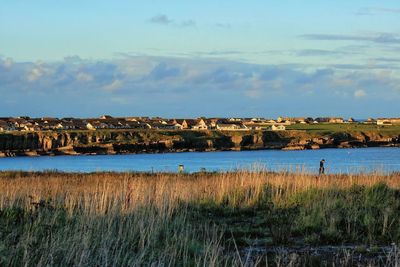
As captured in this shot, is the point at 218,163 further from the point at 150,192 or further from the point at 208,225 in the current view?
the point at 208,225

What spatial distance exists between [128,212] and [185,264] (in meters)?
3.22

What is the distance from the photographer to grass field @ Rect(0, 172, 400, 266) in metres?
7.33

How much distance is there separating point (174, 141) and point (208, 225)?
9138cm

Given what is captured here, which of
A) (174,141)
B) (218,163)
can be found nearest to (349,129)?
(174,141)

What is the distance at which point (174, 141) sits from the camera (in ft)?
336

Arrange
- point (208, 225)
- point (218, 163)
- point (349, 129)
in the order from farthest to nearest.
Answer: point (349, 129)
point (218, 163)
point (208, 225)

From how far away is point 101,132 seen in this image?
106750 millimetres

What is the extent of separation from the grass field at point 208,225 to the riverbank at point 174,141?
264 feet

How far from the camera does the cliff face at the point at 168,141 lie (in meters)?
96.3

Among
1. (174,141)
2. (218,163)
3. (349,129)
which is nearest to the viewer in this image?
(218,163)

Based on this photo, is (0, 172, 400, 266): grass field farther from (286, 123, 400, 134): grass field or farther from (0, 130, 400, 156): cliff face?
(286, 123, 400, 134): grass field

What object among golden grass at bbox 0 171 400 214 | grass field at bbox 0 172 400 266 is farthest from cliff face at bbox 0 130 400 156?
grass field at bbox 0 172 400 266

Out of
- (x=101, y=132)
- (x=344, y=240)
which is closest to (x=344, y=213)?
(x=344, y=240)

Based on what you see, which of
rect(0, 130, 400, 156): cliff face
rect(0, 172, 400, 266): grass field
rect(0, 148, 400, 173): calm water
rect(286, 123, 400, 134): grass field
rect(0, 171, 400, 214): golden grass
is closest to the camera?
rect(0, 172, 400, 266): grass field
